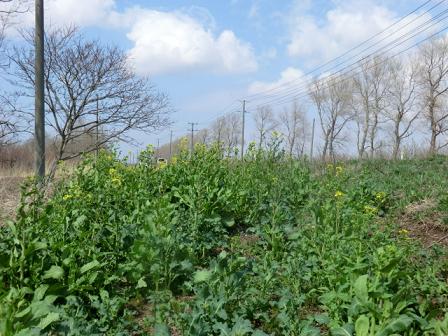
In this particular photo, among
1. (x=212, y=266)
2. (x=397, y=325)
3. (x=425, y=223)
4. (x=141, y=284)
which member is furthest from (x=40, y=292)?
(x=425, y=223)

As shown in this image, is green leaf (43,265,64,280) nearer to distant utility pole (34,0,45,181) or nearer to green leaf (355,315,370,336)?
green leaf (355,315,370,336)

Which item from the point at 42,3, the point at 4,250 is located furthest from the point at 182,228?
the point at 42,3

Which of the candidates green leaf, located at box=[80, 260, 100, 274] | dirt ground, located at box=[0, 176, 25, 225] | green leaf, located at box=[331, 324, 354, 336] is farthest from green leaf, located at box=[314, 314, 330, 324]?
dirt ground, located at box=[0, 176, 25, 225]

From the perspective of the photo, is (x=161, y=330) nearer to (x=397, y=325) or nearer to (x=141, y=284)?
(x=141, y=284)

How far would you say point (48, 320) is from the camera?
303 centimetres

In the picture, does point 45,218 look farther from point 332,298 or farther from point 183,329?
point 332,298

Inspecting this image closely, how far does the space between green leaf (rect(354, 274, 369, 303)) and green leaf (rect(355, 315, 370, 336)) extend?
131 millimetres

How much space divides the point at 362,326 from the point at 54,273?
230 cm

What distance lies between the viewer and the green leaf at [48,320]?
301 cm

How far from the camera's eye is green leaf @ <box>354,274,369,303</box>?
316cm

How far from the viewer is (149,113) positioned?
1427 centimetres

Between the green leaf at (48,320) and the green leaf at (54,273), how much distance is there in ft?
2.04

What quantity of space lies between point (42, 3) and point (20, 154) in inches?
481

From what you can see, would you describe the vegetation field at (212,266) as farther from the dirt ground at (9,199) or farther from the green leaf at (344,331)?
the dirt ground at (9,199)
